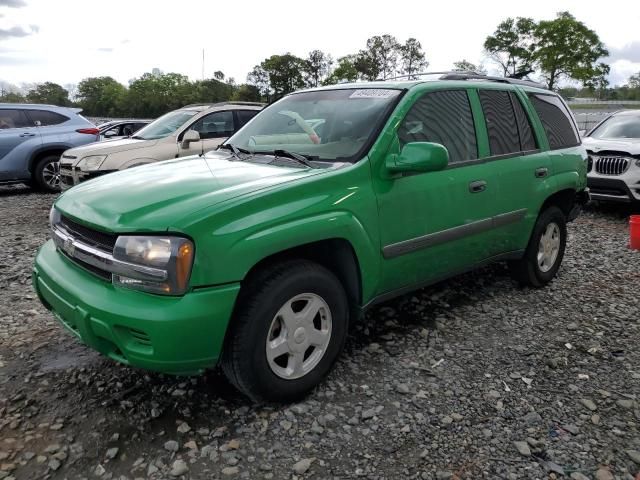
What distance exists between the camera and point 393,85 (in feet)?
11.6

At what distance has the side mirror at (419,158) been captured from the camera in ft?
9.59

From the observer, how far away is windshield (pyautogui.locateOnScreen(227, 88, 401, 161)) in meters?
3.19

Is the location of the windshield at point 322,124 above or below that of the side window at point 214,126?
above

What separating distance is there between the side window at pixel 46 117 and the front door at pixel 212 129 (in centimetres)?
359

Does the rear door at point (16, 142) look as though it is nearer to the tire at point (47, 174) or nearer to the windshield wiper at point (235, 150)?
the tire at point (47, 174)

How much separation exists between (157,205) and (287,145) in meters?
1.18

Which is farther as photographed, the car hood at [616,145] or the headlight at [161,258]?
the car hood at [616,145]

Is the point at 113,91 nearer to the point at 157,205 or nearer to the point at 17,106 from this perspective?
the point at 17,106

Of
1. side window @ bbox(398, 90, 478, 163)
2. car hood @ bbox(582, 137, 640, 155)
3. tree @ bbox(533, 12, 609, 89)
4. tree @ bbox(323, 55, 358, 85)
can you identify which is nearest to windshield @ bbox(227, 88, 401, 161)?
side window @ bbox(398, 90, 478, 163)

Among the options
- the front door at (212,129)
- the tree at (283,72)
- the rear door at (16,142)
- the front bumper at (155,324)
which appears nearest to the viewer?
the front bumper at (155,324)

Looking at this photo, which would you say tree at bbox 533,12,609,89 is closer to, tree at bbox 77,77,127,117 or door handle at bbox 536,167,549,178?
door handle at bbox 536,167,549,178

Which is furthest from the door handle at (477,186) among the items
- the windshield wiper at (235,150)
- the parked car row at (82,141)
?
the parked car row at (82,141)

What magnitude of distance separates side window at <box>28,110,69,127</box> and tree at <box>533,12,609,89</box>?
4226 centimetres

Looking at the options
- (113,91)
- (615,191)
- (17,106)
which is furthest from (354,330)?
(113,91)
